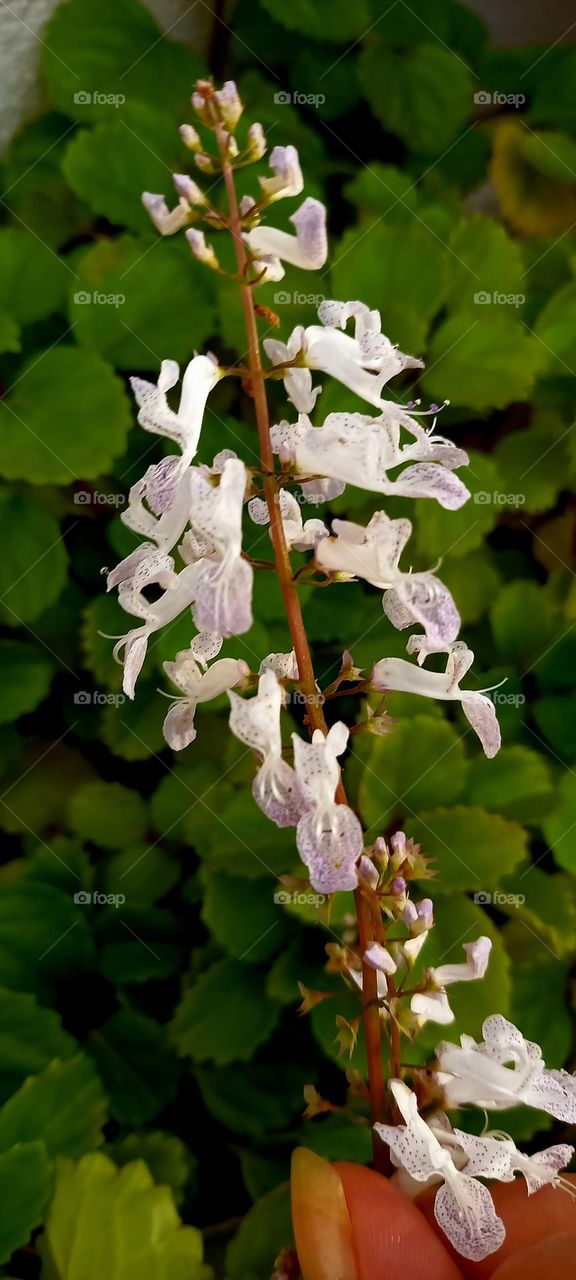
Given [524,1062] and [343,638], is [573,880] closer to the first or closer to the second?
[343,638]

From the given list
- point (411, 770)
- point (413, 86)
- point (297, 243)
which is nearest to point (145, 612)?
point (297, 243)

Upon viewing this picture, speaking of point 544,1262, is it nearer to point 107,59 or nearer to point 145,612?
point 145,612

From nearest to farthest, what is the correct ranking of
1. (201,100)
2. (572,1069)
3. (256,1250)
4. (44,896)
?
1. (201,100)
2. (256,1250)
3. (44,896)
4. (572,1069)

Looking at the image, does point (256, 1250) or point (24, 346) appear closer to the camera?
point (256, 1250)

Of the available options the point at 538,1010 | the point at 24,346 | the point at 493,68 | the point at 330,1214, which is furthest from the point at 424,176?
the point at 330,1214

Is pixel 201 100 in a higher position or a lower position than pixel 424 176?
lower

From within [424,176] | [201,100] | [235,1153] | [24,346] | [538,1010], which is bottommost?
[235,1153]

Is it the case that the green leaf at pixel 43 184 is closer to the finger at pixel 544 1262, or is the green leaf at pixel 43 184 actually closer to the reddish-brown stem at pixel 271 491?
the reddish-brown stem at pixel 271 491
